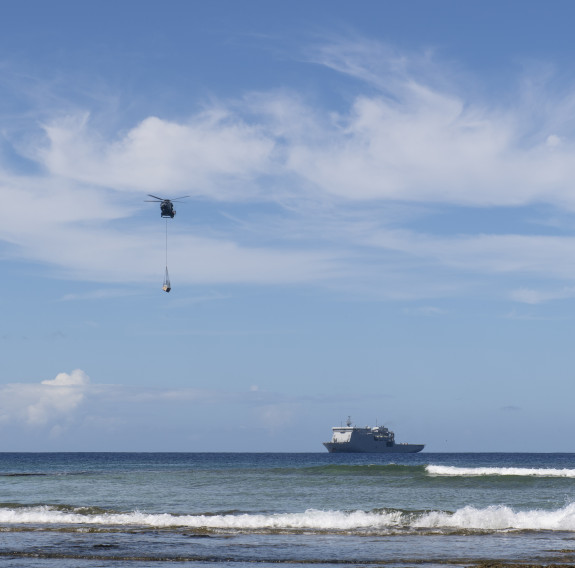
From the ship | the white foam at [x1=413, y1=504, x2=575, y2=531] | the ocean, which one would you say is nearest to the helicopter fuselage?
the ocean

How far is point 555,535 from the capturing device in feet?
94.4

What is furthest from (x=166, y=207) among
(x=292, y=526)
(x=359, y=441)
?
(x=359, y=441)

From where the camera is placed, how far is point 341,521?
3309 cm

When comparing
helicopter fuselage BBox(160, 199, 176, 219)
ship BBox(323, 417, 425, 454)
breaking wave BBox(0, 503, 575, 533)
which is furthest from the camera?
ship BBox(323, 417, 425, 454)

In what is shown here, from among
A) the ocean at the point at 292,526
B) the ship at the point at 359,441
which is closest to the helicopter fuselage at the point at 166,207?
the ocean at the point at 292,526

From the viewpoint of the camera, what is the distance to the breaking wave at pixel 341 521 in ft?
104

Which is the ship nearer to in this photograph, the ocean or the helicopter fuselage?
the ocean

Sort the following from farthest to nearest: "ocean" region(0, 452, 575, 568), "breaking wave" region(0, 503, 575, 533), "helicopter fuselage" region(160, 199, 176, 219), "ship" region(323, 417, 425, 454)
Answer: "ship" region(323, 417, 425, 454)
"helicopter fuselage" region(160, 199, 176, 219)
"breaking wave" region(0, 503, 575, 533)
"ocean" region(0, 452, 575, 568)

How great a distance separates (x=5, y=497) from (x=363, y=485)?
83.6ft

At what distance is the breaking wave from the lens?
104 ft

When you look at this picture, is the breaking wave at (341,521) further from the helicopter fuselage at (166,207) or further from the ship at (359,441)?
the ship at (359,441)

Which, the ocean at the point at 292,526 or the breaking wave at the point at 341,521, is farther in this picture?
the breaking wave at the point at 341,521

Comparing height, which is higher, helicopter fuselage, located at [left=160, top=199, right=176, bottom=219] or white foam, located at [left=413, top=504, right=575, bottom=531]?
helicopter fuselage, located at [left=160, top=199, right=176, bottom=219]

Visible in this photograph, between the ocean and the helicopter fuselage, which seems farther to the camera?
the helicopter fuselage
